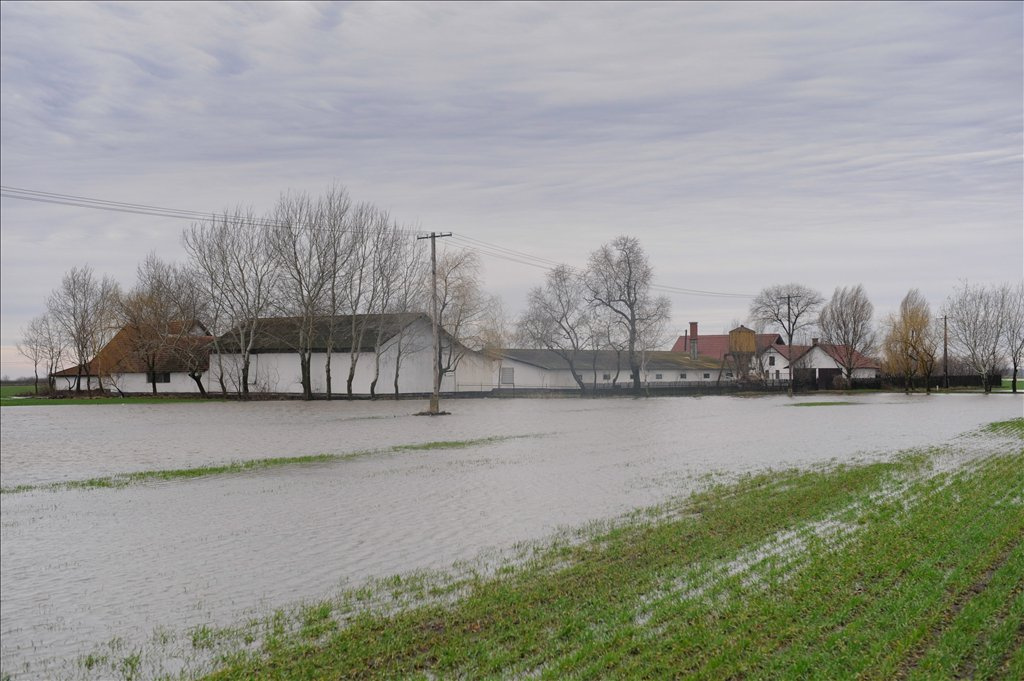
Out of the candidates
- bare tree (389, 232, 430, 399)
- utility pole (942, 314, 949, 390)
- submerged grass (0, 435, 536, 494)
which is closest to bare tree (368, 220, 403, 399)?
bare tree (389, 232, 430, 399)

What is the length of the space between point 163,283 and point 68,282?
1080 cm

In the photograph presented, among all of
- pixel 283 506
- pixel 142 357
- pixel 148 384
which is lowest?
pixel 283 506

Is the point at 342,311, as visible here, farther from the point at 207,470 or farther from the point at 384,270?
the point at 207,470

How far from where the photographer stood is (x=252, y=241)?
74.2 metres

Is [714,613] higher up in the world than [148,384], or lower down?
lower down

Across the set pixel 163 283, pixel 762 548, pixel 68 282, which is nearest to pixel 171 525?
pixel 762 548

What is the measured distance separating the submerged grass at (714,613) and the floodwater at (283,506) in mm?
1631

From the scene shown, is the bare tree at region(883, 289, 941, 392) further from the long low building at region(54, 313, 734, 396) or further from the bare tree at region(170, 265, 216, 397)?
the bare tree at region(170, 265, 216, 397)

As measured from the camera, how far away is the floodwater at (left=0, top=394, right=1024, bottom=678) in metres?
9.96

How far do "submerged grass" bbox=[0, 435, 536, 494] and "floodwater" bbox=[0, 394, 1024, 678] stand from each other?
2.32 ft

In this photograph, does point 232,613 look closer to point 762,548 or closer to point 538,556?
point 538,556

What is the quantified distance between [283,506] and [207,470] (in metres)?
7.06

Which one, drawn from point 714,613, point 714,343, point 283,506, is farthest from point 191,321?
point 714,343

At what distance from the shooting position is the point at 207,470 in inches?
888
